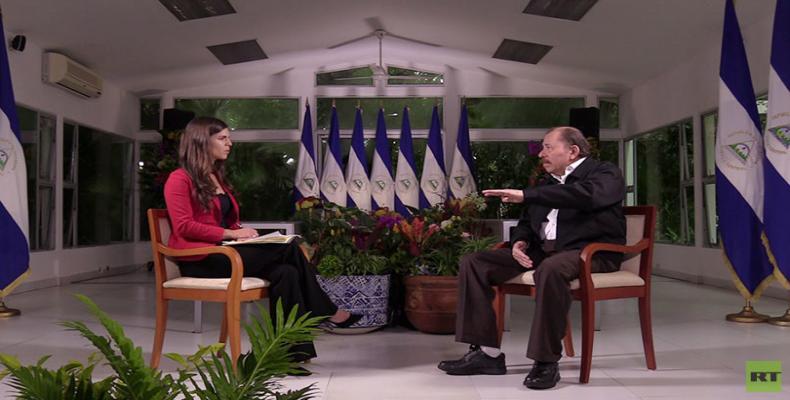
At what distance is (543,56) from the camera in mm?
8773

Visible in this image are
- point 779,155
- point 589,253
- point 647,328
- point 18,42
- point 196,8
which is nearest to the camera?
point 589,253

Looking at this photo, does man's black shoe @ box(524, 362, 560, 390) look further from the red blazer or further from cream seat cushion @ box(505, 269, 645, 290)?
the red blazer

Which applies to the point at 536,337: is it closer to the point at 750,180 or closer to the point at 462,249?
the point at 462,249

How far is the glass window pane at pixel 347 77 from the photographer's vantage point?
10.3 metres

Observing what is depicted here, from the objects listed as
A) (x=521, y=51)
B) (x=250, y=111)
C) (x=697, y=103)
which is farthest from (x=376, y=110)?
(x=697, y=103)

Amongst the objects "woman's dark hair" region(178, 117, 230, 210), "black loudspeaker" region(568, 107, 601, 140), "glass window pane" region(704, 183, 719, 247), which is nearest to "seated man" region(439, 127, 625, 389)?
"woman's dark hair" region(178, 117, 230, 210)

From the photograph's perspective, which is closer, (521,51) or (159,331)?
(159,331)

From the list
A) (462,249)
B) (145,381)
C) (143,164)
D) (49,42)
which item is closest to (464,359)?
(462,249)

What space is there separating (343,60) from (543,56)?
2.93 m

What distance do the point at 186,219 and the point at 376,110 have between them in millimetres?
7348

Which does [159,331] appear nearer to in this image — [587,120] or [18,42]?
[18,42]

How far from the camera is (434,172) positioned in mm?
9703

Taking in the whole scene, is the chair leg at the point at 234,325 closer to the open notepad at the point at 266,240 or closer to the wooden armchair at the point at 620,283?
the open notepad at the point at 266,240

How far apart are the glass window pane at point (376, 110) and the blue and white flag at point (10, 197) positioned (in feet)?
17.8
